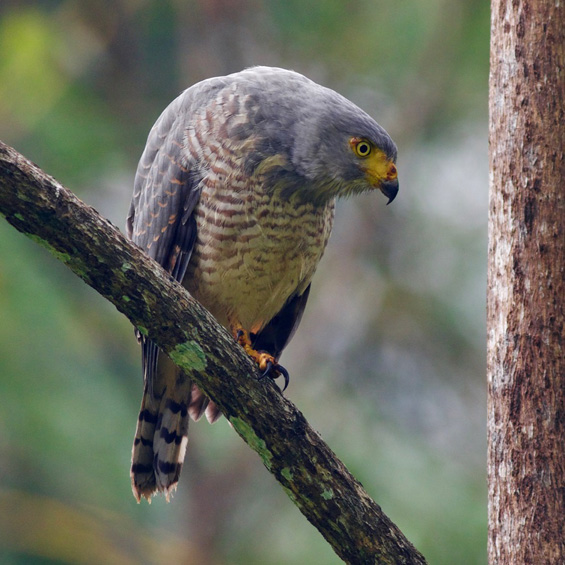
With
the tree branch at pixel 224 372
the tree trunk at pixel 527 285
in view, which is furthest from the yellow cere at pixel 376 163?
the tree branch at pixel 224 372

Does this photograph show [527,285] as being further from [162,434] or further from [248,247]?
[162,434]

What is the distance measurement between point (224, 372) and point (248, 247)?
0.97m

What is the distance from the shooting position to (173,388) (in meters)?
4.25

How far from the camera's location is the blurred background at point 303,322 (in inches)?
249

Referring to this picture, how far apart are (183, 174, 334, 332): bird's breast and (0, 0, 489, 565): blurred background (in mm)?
2659

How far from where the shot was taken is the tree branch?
2627 mm

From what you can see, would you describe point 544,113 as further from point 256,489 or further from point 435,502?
point 256,489

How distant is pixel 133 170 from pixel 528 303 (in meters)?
5.18

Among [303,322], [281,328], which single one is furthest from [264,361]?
[303,322]

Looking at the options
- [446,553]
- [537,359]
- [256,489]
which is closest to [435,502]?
[446,553]

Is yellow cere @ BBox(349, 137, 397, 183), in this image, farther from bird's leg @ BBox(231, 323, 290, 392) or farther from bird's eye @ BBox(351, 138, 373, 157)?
bird's leg @ BBox(231, 323, 290, 392)

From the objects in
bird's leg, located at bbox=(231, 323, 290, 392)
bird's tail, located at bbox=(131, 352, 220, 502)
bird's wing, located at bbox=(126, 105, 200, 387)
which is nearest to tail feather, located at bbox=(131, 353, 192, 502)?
bird's tail, located at bbox=(131, 352, 220, 502)

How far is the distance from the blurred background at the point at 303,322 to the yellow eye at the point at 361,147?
303cm

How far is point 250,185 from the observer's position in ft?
12.2
